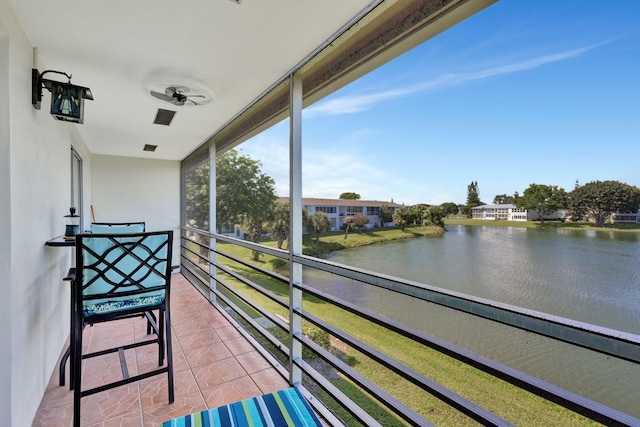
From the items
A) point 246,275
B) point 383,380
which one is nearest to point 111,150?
point 246,275

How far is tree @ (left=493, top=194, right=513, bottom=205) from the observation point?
1.14 m

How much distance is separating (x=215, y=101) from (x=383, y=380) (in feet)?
8.54

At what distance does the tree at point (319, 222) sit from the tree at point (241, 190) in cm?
199

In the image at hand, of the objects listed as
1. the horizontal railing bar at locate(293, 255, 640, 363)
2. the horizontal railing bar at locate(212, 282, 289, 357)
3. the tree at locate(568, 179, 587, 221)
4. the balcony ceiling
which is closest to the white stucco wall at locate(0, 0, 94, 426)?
the balcony ceiling

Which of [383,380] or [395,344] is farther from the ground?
[395,344]

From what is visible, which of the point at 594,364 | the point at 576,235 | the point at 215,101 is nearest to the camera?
the point at 594,364

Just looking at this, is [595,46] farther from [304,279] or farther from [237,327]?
[237,327]

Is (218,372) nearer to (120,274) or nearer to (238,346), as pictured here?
(238,346)

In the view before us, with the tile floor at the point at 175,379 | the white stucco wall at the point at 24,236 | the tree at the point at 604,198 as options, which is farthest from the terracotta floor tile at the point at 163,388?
the tree at the point at 604,198

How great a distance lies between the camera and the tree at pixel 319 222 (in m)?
2.11

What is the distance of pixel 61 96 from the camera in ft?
5.92

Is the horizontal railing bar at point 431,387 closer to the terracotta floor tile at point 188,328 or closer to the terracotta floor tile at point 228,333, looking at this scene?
the terracotta floor tile at point 228,333

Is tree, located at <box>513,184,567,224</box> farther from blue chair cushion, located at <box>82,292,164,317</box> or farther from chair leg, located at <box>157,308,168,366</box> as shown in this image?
chair leg, located at <box>157,308,168,366</box>

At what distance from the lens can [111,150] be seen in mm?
4625
